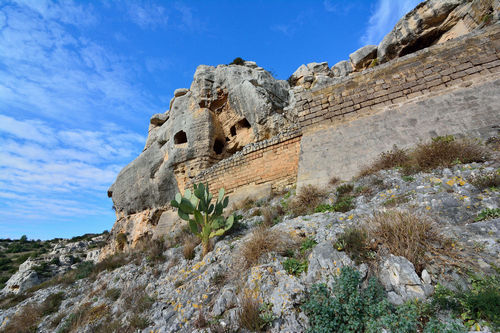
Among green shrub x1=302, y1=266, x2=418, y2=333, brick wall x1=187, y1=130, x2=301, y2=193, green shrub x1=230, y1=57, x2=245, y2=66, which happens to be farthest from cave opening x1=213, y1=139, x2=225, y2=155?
green shrub x1=302, y1=266, x2=418, y2=333

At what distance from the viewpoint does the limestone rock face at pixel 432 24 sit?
9.36m

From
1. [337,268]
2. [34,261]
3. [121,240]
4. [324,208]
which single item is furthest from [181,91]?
[34,261]

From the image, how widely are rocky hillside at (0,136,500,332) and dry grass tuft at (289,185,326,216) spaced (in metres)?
0.04

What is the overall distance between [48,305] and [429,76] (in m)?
11.9

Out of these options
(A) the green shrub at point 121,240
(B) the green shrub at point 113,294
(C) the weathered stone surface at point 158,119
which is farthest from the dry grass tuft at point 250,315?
(C) the weathered stone surface at point 158,119

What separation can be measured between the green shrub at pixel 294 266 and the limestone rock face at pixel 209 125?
8383 mm

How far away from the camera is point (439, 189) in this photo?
11.5 feet

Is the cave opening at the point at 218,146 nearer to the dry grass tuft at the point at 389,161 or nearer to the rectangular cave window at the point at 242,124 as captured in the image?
the rectangular cave window at the point at 242,124

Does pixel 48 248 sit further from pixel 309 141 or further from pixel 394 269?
pixel 394 269

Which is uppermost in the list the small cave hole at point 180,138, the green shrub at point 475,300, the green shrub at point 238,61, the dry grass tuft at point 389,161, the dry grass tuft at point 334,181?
the green shrub at point 238,61

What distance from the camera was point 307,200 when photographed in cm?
531

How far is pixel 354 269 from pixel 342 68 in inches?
684

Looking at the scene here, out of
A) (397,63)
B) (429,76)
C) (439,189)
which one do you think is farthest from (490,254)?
(397,63)

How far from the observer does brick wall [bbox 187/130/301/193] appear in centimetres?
833
